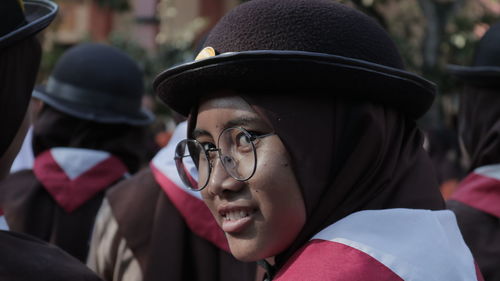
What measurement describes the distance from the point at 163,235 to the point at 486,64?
147 cm

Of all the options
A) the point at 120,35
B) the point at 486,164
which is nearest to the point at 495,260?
the point at 486,164

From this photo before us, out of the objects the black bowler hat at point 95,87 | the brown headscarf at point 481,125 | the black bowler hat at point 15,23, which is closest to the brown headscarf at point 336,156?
the black bowler hat at point 15,23

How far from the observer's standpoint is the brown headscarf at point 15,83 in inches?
75.5

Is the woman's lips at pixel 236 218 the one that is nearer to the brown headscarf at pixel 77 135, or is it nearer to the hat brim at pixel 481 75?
the hat brim at pixel 481 75

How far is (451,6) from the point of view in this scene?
9664 mm

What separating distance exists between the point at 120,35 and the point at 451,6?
4.89m

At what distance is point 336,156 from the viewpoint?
175 centimetres

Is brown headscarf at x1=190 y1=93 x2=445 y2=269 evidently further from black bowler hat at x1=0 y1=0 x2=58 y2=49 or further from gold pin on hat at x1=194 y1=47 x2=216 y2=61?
black bowler hat at x1=0 y1=0 x2=58 y2=49

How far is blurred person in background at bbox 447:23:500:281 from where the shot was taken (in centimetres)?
266

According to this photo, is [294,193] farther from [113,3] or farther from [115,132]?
[113,3]

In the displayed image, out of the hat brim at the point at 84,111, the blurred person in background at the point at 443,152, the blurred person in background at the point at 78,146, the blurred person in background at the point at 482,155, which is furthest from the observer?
the blurred person in background at the point at 443,152

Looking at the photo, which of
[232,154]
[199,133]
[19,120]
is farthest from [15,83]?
[232,154]

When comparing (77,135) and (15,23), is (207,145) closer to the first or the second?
(15,23)

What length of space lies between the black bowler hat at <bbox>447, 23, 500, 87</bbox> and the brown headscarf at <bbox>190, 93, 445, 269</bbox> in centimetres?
134
